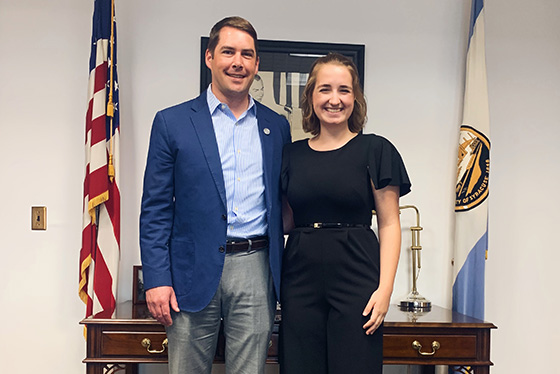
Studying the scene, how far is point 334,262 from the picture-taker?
180cm

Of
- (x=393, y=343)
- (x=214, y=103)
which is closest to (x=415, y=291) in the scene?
(x=393, y=343)

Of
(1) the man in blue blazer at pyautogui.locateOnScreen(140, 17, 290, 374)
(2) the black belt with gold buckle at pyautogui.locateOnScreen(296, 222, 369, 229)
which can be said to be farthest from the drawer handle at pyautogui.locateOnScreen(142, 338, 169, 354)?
(2) the black belt with gold buckle at pyautogui.locateOnScreen(296, 222, 369, 229)

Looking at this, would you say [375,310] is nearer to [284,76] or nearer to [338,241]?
[338,241]

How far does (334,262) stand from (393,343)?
0.73 m

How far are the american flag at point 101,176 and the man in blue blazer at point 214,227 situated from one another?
2.71ft

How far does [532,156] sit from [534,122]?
0.58 feet

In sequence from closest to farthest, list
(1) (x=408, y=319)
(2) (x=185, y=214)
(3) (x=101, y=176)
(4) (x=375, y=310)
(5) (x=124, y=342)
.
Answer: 1. (4) (x=375, y=310)
2. (2) (x=185, y=214)
3. (5) (x=124, y=342)
4. (1) (x=408, y=319)
5. (3) (x=101, y=176)

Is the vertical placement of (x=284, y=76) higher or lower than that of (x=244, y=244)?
higher

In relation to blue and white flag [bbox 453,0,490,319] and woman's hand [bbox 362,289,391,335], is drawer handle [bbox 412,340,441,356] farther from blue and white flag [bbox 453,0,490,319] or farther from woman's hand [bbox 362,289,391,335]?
woman's hand [bbox 362,289,391,335]

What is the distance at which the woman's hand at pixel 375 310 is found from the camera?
173 cm

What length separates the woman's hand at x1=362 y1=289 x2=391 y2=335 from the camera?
1.73 m

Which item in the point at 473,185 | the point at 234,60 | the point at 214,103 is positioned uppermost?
the point at 234,60

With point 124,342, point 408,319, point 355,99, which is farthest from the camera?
point 408,319

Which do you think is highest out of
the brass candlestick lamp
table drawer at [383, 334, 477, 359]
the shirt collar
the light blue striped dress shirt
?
the shirt collar
